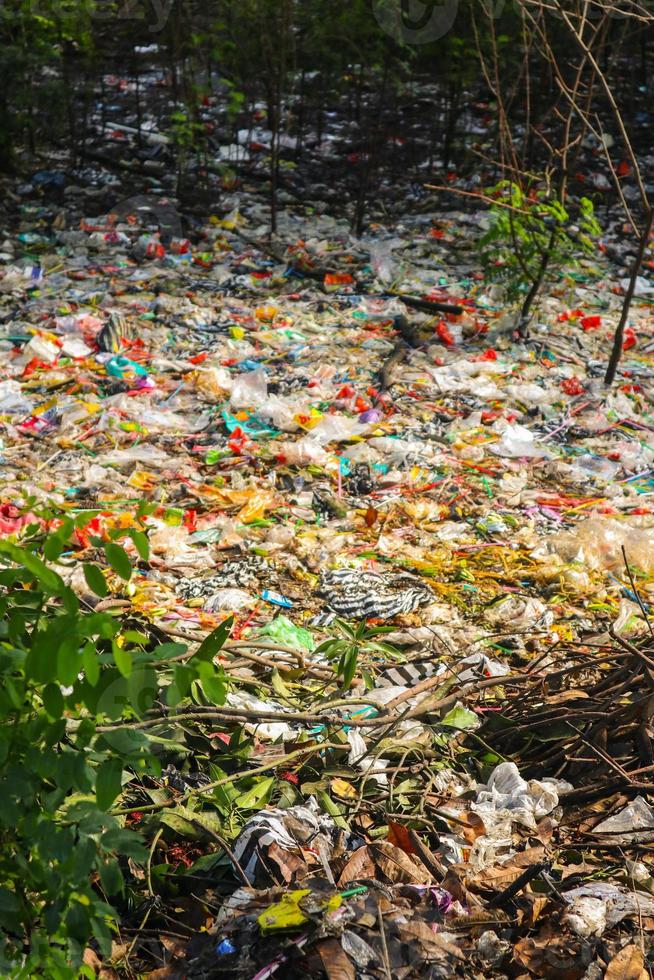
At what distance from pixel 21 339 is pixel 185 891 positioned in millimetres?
3921

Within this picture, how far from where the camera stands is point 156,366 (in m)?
4.68

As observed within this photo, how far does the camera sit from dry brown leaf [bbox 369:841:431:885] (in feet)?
5.24

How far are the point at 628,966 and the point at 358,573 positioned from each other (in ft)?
5.72

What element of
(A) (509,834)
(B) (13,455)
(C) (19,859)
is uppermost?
(C) (19,859)

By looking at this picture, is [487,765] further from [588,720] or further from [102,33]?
[102,33]

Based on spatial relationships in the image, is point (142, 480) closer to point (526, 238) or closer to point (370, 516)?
point (370, 516)

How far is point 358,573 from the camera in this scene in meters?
3.04

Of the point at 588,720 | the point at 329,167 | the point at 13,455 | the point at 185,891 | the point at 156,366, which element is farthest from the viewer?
the point at 329,167

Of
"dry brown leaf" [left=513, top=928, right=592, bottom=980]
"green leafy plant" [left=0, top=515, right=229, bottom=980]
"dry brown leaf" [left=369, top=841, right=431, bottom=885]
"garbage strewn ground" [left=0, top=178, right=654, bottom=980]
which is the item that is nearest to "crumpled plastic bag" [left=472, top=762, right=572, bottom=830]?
"garbage strewn ground" [left=0, top=178, right=654, bottom=980]

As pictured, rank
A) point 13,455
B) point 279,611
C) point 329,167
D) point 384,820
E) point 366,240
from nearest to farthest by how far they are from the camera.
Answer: point 384,820
point 279,611
point 13,455
point 366,240
point 329,167

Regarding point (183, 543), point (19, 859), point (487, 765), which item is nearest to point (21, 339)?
point (183, 543)

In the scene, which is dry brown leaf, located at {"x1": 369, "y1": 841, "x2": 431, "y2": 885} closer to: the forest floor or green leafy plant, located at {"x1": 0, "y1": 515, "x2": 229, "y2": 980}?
the forest floor

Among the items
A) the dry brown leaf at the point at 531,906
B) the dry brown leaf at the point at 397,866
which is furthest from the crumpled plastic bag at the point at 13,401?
the dry brown leaf at the point at 531,906

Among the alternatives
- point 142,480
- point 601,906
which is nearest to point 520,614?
point 601,906
